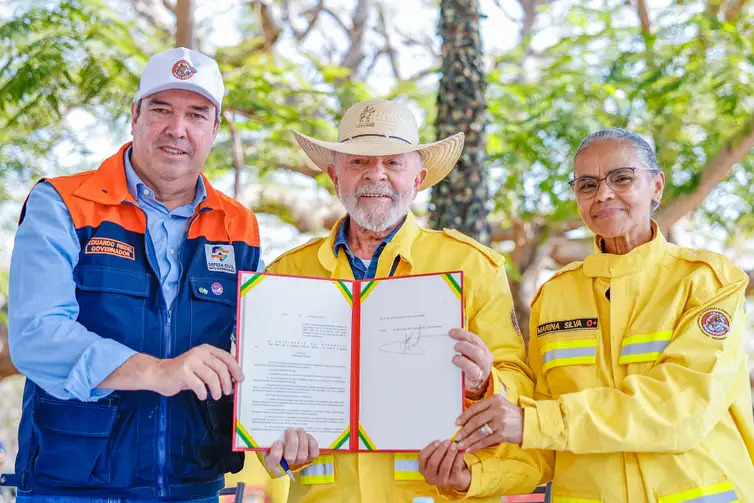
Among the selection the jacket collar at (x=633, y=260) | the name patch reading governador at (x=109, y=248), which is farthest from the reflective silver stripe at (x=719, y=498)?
the name patch reading governador at (x=109, y=248)

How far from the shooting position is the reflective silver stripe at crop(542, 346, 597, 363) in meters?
3.24

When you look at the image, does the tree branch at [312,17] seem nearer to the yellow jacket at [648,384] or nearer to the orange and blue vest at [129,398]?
the orange and blue vest at [129,398]

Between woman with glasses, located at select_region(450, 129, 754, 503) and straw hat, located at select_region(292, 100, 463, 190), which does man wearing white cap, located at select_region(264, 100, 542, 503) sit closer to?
straw hat, located at select_region(292, 100, 463, 190)

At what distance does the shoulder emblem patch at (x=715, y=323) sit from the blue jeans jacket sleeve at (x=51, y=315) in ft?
6.64

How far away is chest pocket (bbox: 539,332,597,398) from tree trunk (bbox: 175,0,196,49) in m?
4.58

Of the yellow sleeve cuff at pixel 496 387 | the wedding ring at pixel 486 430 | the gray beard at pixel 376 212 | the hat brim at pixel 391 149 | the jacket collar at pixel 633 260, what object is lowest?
the wedding ring at pixel 486 430

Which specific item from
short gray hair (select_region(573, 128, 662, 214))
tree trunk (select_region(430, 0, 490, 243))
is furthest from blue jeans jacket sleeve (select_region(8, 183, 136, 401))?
tree trunk (select_region(430, 0, 490, 243))

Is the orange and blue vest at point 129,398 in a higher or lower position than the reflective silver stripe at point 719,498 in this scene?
higher

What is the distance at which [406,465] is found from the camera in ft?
10.5

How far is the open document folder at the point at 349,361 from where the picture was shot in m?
3.04

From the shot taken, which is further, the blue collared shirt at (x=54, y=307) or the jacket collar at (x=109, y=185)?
the jacket collar at (x=109, y=185)

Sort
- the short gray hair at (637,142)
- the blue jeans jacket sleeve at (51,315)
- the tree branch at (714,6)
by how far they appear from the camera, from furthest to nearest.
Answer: the tree branch at (714,6) < the short gray hair at (637,142) < the blue jeans jacket sleeve at (51,315)

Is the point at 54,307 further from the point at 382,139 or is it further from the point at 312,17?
the point at 312,17
